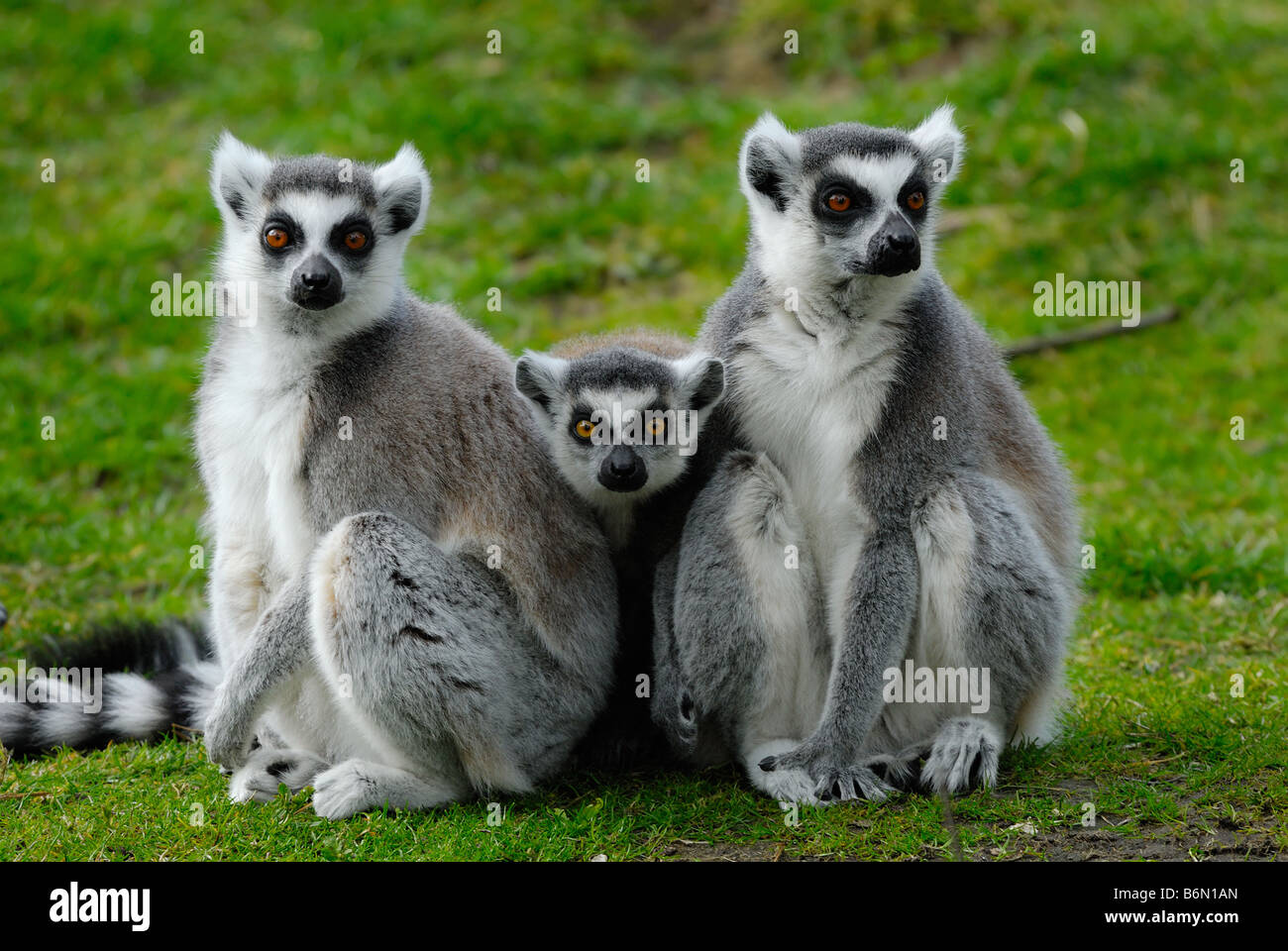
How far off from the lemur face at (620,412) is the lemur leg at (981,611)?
3.17 ft

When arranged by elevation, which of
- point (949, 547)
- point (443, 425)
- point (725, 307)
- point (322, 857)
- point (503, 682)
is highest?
point (725, 307)

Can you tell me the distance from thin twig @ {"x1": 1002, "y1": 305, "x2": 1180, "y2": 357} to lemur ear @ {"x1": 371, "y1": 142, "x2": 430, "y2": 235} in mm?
6074

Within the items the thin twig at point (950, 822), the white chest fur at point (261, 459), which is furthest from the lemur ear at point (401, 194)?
the thin twig at point (950, 822)

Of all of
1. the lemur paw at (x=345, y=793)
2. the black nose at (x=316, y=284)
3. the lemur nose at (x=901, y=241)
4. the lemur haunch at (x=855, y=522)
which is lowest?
the lemur paw at (x=345, y=793)

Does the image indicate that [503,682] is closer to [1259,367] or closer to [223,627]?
[223,627]

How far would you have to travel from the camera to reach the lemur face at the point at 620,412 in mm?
5441

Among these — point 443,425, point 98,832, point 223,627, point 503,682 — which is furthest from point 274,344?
point 98,832

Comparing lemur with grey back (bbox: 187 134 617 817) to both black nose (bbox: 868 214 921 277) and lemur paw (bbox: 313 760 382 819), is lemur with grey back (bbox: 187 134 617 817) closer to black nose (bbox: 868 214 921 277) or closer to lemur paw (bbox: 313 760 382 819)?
lemur paw (bbox: 313 760 382 819)

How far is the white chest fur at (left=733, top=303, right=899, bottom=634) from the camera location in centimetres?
534

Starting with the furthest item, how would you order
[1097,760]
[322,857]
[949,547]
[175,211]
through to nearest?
[175,211] < [1097,760] < [949,547] < [322,857]

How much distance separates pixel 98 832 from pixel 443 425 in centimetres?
196

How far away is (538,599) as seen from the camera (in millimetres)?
→ 5422
